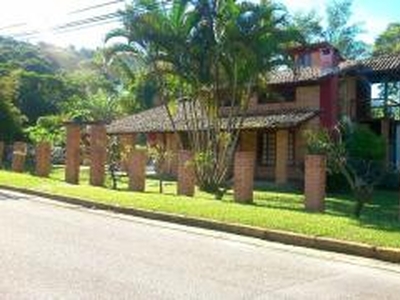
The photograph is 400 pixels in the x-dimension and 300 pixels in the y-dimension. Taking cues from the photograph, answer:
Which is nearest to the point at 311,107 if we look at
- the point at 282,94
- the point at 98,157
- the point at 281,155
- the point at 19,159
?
the point at 282,94

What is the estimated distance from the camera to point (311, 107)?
33.8 metres

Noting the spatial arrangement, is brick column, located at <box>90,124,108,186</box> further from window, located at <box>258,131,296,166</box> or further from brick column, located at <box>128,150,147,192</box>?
window, located at <box>258,131,296,166</box>

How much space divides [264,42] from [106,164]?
7.54m

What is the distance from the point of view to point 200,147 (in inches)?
1101

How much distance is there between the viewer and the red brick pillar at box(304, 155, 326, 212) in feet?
62.6

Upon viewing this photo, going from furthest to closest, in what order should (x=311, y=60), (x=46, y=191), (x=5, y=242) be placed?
(x=311, y=60) → (x=46, y=191) → (x=5, y=242)

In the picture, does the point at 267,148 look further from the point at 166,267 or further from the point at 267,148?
the point at 166,267

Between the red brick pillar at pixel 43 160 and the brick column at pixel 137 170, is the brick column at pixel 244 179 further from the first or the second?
the red brick pillar at pixel 43 160

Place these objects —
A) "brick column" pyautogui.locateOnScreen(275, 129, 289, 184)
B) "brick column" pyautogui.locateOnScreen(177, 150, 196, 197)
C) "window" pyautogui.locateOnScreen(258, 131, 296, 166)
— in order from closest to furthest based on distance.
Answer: "brick column" pyautogui.locateOnScreen(177, 150, 196, 197)
"brick column" pyautogui.locateOnScreen(275, 129, 289, 184)
"window" pyautogui.locateOnScreen(258, 131, 296, 166)

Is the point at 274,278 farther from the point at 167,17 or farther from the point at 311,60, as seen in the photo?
the point at 311,60

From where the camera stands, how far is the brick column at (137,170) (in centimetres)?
2394

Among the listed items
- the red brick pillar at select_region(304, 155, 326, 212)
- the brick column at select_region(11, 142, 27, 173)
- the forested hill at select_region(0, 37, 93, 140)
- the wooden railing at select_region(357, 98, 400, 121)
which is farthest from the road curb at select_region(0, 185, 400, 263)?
the forested hill at select_region(0, 37, 93, 140)

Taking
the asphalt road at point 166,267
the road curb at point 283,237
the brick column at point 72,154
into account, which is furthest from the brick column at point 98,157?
the asphalt road at point 166,267

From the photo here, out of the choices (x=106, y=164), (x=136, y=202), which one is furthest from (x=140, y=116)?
(x=136, y=202)
